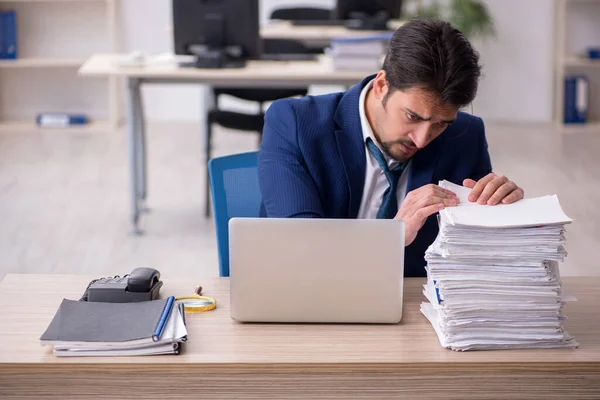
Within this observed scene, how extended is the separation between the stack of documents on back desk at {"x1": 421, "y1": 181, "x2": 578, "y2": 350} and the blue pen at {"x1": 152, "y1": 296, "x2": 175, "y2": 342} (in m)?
0.46

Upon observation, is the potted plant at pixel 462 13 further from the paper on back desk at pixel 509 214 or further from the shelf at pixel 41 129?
the paper on back desk at pixel 509 214

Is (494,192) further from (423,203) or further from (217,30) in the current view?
(217,30)

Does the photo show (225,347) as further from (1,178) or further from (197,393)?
(1,178)

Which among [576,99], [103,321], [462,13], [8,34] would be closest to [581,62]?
[576,99]

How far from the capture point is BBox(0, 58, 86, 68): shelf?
6.45 metres

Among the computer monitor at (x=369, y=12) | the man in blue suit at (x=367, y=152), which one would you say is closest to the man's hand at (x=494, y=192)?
the man in blue suit at (x=367, y=152)

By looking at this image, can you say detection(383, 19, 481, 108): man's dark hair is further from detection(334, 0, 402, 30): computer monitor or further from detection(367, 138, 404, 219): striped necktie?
detection(334, 0, 402, 30): computer monitor

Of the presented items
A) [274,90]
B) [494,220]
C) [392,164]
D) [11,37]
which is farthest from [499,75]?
[494,220]

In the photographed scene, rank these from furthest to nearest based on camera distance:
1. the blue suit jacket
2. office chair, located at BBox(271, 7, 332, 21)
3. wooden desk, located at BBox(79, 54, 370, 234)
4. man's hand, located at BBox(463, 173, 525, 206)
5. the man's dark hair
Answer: office chair, located at BBox(271, 7, 332, 21) → wooden desk, located at BBox(79, 54, 370, 234) → the blue suit jacket → the man's dark hair → man's hand, located at BBox(463, 173, 525, 206)

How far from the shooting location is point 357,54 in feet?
13.9

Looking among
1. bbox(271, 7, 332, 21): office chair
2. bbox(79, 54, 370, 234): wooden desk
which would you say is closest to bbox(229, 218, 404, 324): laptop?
bbox(79, 54, 370, 234): wooden desk

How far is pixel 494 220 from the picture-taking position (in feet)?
5.24

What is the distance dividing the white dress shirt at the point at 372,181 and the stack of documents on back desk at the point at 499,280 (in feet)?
1.63

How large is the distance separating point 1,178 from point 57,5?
1832 millimetres
